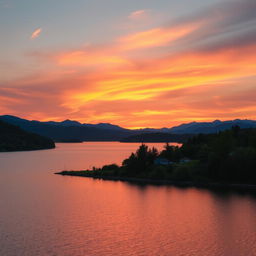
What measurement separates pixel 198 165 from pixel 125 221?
51421 millimetres

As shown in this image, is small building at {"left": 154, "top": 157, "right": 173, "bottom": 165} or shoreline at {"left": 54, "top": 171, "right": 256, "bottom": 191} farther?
small building at {"left": 154, "top": 157, "right": 173, "bottom": 165}

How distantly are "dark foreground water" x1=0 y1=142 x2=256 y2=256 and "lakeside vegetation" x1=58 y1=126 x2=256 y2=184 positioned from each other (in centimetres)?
1179

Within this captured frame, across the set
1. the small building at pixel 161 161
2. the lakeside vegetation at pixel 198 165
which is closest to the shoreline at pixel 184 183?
the lakeside vegetation at pixel 198 165

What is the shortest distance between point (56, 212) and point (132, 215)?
41.4ft

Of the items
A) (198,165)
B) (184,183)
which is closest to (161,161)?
(198,165)

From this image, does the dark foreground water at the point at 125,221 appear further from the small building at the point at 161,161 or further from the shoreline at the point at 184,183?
the small building at the point at 161,161

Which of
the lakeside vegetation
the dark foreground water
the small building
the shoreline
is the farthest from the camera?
the small building

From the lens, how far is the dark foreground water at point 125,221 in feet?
135

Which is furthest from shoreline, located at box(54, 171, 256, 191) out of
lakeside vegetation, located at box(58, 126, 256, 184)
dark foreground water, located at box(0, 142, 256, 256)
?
dark foreground water, located at box(0, 142, 256, 256)

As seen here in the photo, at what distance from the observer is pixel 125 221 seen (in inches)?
2162

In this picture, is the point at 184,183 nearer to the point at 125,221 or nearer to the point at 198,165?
the point at 198,165

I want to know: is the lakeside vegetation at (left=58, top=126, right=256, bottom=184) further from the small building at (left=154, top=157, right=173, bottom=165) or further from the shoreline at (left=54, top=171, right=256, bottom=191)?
the shoreline at (left=54, top=171, right=256, bottom=191)

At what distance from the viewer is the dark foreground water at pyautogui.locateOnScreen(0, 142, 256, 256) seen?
135 ft

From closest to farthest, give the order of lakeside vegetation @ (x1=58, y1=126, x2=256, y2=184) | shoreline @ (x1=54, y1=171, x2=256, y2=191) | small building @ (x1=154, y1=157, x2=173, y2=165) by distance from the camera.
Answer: shoreline @ (x1=54, y1=171, x2=256, y2=191)
lakeside vegetation @ (x1=58, y1=126, x2=256, y2=184)
small building @ (x1=154, y1=157, x2=173, y2=165)
